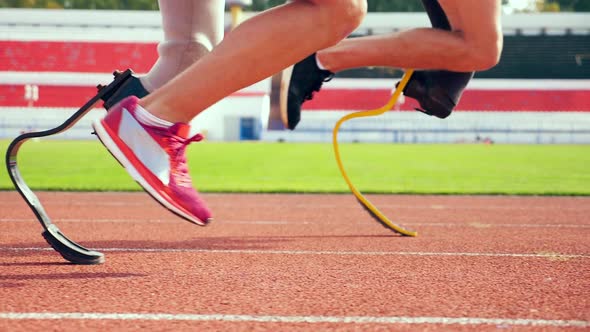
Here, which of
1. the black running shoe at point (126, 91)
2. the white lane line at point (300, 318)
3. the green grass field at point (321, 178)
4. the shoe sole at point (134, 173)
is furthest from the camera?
the green grass field at point (321, 178)

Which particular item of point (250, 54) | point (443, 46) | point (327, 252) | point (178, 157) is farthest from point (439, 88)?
point (178, 157)

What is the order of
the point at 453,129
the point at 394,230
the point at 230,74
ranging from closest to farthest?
Answer: 1. the point at 230,74
2. the point at 394,230
3. the point at 453,129

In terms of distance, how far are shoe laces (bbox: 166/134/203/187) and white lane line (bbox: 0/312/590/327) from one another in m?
0.52

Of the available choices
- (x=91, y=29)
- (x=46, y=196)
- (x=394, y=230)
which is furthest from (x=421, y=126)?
(x=394, y=230)

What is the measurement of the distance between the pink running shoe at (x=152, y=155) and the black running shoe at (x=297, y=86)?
0.72 metres

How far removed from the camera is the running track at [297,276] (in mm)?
1518

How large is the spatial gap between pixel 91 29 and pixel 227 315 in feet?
123

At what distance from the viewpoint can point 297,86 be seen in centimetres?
261

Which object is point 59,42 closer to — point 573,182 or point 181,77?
point 573,182

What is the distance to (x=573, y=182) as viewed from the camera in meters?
8.39

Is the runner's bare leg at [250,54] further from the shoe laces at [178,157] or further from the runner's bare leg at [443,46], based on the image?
the runner's bare leg at [443,46]

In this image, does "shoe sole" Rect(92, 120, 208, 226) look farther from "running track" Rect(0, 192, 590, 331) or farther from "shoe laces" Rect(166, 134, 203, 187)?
"running track" Rect(0, 192, 590, 331)

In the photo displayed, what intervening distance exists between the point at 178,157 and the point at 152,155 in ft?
0.30

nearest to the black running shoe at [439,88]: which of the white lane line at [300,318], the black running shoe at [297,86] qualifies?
the black running shoe at [297,86]
